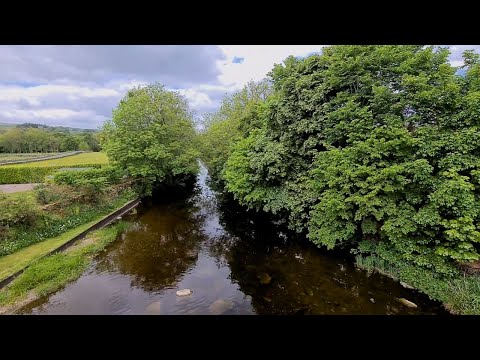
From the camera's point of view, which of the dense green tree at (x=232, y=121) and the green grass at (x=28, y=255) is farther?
the dense green tree at (x=232, y=121)

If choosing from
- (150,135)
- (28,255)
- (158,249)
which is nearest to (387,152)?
(158,249)

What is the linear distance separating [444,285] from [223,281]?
700 centimetres

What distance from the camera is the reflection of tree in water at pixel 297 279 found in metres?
8.36

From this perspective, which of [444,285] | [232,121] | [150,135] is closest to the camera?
[444,285]

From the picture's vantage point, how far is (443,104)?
8227mm

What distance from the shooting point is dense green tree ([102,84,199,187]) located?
20.4 metres

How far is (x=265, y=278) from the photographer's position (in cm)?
1003

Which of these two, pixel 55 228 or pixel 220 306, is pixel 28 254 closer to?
pixel 55 228

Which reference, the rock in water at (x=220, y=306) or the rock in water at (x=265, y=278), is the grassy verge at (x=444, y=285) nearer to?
the rock in water at (x=265, y=278)

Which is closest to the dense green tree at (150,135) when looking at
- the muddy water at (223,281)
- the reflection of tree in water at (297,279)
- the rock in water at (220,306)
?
the muddy water at (223,281)

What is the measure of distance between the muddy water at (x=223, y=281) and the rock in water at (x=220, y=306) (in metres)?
0.02

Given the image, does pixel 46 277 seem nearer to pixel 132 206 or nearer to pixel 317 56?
pixel 132 206
